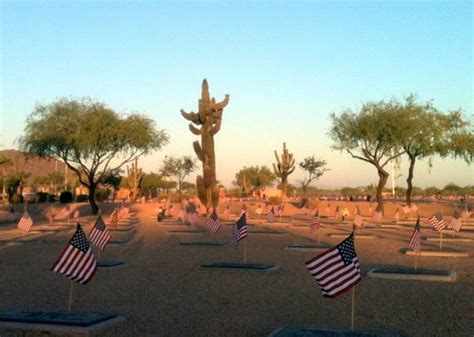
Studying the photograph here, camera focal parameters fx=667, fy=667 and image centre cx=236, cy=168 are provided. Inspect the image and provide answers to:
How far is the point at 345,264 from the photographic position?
9.97 meters

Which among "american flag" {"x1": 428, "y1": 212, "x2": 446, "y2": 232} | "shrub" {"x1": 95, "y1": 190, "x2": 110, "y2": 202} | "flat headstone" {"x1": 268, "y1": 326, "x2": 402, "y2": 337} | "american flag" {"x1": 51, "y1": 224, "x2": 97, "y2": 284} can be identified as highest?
"shrub" {"x1": 95, "y1": 190, "x2": 110, "y2": 202}

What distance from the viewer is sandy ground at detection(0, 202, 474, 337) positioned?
35.3 ft

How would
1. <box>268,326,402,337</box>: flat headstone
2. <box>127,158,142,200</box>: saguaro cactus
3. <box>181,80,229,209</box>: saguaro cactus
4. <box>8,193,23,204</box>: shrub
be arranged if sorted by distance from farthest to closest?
<box>127,158,142,200</box>: saguaro cactus, <box>8,193,23,204</box>: shrub, <box>181,80,229,209</box>: saguaro cactus, <box>268,326,402,337</box>: flat headstone

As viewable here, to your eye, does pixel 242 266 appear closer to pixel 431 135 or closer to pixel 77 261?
pixel 77 261

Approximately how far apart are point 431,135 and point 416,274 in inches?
1570

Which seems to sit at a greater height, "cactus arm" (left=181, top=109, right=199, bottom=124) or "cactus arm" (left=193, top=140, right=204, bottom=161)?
"cactus arm" (left=181, top=109, right=199, bottom=124)

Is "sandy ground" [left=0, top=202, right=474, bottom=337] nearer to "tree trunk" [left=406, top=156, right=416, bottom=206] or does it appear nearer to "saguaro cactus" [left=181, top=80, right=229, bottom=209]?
"saguaro cactus" [left=181, top=80, right=229, bottom=209]

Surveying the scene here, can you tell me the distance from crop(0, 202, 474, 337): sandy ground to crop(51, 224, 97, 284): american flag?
93 centimetres

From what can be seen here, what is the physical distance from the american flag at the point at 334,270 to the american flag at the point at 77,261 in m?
3.95

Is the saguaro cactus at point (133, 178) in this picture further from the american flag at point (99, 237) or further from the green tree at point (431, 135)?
the american flag at point (99, 237)

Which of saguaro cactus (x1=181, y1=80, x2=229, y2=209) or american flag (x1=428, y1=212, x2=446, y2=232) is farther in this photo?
saguaro cactus (x1=181, y1=80, x2=229, y2=209)

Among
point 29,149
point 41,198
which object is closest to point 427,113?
point 29,149

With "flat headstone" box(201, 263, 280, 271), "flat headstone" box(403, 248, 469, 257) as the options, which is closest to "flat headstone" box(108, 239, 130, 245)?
"flat headstone" box(201, 263, 280, 271)

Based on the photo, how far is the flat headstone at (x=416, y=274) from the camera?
52.5 ft
